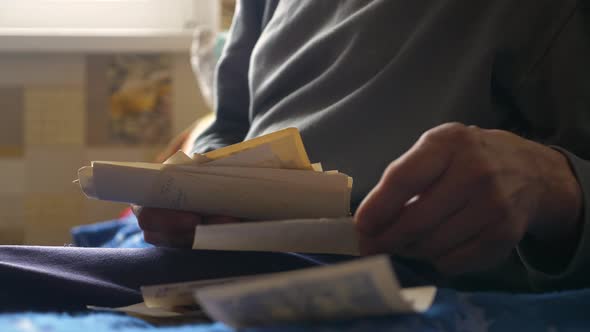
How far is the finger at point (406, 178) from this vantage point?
397 millimetres

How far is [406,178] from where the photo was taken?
40cm

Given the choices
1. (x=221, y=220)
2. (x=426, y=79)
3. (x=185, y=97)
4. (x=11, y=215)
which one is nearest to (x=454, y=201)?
(x=221, y=220)

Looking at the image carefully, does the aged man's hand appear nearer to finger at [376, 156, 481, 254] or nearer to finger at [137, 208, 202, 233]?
finger at [376, 156, 481, 254]

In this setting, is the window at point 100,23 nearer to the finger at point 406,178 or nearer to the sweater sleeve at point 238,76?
the sweater sleeve at point 238,76

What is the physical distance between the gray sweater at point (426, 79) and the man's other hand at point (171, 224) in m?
0.18

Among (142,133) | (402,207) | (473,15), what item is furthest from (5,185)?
(402,207)

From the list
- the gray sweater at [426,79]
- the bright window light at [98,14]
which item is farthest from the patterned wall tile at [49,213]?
the gray sweater at [426,79]

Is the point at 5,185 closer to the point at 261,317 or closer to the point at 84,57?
the point at 84,57

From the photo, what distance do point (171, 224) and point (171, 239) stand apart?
0.09ft

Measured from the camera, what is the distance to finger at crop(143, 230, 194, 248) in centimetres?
56

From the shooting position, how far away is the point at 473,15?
2.22ft

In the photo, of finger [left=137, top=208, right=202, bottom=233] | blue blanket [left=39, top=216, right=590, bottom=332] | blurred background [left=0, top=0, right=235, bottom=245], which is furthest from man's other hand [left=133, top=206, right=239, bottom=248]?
blurred background [left=0, top=0, right=235, bottom=245]

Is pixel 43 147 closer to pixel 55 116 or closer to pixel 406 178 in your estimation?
pixel 55 116


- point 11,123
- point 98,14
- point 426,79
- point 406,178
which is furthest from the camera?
point 98,14
